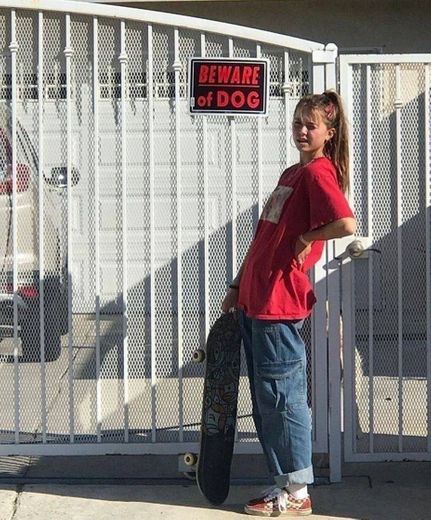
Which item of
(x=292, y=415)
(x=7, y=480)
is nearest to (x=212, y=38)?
(x=292, y=415)

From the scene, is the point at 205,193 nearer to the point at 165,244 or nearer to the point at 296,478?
the point at 165,244

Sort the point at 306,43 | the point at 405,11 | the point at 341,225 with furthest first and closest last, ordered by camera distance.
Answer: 1. the point at 405,11
2. the point at 306,43
3. the point at 341,225

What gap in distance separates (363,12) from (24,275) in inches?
205

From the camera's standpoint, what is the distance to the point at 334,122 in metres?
4.77

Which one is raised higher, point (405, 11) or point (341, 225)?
point (405, 11)

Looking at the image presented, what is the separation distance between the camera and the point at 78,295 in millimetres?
5348

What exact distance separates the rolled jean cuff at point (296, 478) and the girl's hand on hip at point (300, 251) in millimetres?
944

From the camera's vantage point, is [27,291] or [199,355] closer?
[199,355]

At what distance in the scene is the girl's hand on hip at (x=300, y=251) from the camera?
4.68 m

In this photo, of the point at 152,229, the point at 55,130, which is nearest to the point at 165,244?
the point at 152,229

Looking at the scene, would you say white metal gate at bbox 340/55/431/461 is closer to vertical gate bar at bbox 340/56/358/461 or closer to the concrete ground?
vertical gate bar at bbox 340/56/358/461

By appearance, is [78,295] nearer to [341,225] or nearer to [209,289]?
[209,289]

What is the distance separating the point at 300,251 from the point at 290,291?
0.18 m

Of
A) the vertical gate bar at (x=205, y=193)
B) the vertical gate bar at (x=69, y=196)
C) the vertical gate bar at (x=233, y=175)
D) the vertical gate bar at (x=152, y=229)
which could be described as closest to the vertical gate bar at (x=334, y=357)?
the vertical gate bar at (x=233, y=175)
